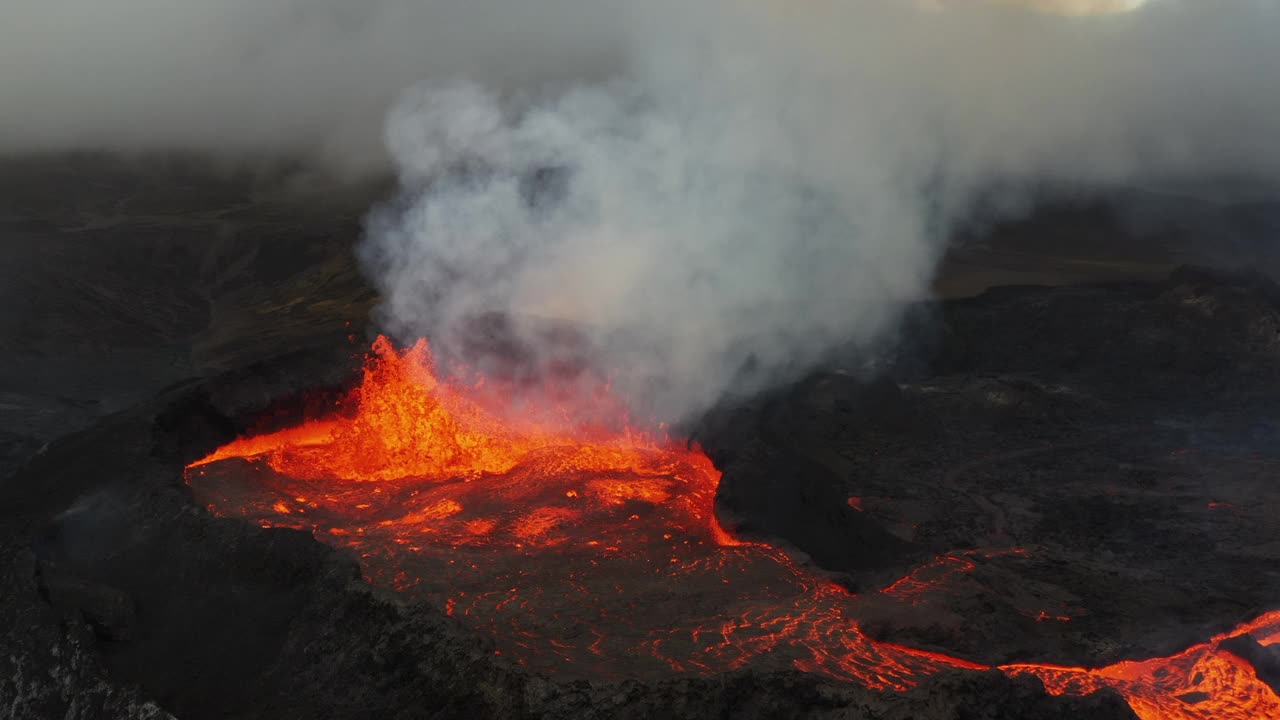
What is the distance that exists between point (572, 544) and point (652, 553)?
1.15 m

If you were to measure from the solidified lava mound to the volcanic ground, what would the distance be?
0.05 meters

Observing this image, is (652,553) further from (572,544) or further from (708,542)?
(572,544)

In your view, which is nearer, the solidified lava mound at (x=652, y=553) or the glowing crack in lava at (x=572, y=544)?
the solidified lava mound at (x=652, y=553)

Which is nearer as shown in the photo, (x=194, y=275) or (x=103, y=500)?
(x=103, y=500)

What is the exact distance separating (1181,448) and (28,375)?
31.8 m

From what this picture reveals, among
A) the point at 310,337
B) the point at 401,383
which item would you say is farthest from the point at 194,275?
the point at 401,383

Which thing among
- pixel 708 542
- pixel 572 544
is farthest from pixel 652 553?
pixel 572 544

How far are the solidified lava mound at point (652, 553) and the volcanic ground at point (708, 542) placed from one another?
0.05 metres

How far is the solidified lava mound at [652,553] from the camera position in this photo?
7.82m

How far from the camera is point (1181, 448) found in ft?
57.9

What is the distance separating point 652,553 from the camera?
1105 centimetres

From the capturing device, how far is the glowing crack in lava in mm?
8273

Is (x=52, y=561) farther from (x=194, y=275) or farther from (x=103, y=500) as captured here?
(x=194, y=275)

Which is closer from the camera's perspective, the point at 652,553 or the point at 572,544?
the point at 652,553
